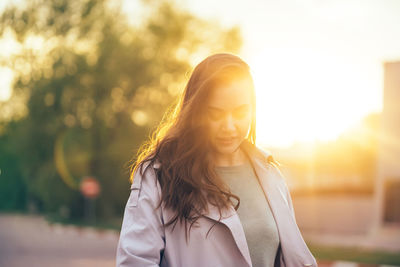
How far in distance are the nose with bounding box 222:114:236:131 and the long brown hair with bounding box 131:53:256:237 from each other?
0.09 meters

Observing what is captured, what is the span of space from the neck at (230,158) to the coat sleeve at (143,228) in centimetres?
33

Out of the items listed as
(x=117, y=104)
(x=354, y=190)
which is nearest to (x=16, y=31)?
(x=117, y=104)

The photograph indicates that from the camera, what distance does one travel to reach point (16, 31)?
21391 mm

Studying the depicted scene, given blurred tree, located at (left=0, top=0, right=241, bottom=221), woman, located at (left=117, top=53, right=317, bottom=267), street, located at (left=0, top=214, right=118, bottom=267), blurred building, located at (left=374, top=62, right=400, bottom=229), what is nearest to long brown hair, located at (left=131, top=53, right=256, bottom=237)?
woman, located at (left=117, top=53, right=317, bottom=267)

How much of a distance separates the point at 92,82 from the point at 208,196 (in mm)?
22207

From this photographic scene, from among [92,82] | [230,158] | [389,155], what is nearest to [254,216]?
[230,158]

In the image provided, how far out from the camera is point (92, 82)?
2355cm

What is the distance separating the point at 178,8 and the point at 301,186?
11321mm

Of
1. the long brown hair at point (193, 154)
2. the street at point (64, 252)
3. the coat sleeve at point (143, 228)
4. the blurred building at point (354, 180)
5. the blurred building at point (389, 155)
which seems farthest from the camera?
the blurred building at point (354, 180)

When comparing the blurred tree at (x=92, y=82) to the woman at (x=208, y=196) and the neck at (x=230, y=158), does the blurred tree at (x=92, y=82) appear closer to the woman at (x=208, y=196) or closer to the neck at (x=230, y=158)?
the neck at (x=230, y=158)

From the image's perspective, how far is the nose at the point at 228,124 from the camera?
6.70ft

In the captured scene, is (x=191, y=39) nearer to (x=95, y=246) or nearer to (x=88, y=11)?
(x=88, y=11)

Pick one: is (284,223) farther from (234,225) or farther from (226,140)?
(226,140)

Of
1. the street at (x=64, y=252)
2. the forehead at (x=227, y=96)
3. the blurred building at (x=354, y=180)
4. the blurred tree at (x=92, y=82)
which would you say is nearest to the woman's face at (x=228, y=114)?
the forehead at (x=227, y=96)
